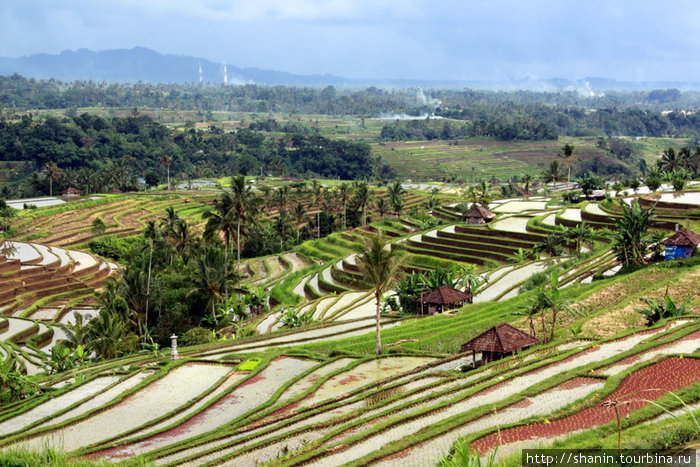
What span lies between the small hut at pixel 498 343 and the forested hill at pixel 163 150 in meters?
105

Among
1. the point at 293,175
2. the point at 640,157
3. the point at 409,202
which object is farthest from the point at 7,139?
the point at 640,157

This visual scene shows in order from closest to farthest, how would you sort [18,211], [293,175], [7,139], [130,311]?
[130,311]
[18,211]
[7,139]
[293,175]

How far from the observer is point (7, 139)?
416 feet

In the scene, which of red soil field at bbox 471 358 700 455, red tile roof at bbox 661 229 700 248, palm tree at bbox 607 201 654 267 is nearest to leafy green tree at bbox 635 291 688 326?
red soil field at bbox 471 358 700 455

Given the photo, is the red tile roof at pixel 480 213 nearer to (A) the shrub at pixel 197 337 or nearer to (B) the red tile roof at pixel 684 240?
(B) the red tile roof at pixel 684 240

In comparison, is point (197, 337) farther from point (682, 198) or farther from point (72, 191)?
point (72, 191)

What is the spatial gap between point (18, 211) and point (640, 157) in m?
124

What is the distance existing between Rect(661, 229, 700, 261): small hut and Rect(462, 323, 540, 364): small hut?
1328 centimetres

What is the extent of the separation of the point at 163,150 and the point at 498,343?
415 ft

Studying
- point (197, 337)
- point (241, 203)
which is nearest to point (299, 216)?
point (241, 203)

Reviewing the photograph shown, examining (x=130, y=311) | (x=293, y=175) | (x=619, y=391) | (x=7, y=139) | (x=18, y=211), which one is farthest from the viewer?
(x=293, y=175)

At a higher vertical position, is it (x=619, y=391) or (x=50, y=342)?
(x=619, y=391)

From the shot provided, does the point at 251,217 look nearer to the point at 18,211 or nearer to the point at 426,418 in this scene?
the point at 426,418

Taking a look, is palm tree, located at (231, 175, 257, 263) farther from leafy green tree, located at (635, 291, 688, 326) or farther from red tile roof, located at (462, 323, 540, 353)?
leafy green tree, located at (635, 291, 688, 326)
